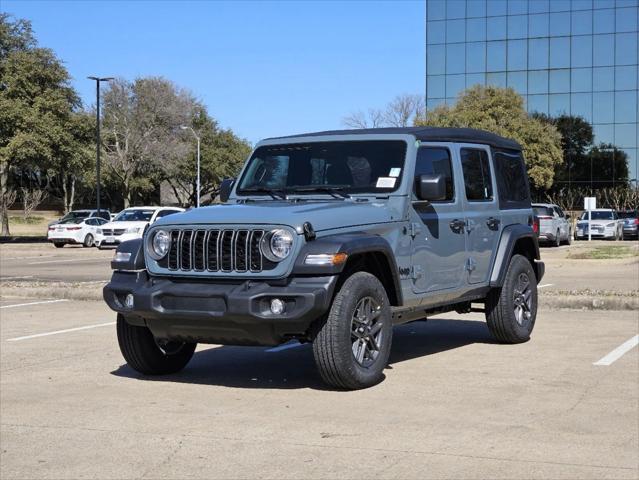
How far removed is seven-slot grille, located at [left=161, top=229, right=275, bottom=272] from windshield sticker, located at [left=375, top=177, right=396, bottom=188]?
5.01 ft

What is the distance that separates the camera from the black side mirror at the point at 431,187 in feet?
27.3

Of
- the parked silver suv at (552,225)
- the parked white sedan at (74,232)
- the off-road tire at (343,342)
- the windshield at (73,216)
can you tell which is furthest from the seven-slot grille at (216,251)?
the windshield at (73,216)

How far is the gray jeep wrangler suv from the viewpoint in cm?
727

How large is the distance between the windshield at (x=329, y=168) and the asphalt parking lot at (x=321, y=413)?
5.33 ft

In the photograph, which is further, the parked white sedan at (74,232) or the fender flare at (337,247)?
the parked white sedan at (74,232)

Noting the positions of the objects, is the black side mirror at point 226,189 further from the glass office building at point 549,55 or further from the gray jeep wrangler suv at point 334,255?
the glass office building at point 549,55

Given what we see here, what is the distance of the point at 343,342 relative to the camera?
734 centimetres

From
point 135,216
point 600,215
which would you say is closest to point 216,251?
point 135,216

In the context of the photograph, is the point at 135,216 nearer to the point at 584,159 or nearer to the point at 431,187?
the point at 431,187

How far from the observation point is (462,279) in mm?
9242

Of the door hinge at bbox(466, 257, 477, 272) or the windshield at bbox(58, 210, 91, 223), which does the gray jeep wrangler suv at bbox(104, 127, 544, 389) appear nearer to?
the door hinge at bbox(466, 257, 477, 272)

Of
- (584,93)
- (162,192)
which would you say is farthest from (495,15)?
(162,192)

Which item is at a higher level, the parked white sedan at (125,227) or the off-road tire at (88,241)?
the parked white sedan at (125,227)

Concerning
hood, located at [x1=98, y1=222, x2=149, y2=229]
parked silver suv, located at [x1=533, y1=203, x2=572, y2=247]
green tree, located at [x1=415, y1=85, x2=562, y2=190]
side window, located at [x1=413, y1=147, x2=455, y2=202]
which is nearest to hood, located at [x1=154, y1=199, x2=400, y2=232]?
side window, located at [x1=413, y1=147, x2=455, y2=202]
